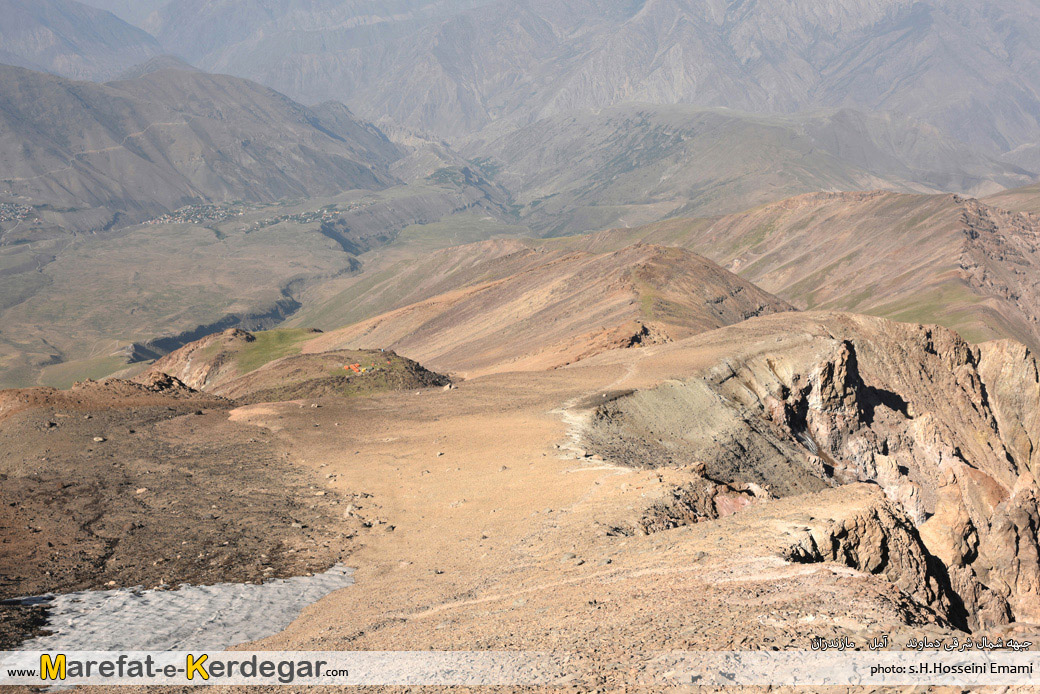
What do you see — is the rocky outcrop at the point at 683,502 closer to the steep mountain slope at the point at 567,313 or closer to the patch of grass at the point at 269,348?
the steep mountain slope at the point at 567,313

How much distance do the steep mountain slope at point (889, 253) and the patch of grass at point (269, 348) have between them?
3408 inches

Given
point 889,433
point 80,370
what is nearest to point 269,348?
point 889,433

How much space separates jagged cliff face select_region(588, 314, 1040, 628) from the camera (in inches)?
869

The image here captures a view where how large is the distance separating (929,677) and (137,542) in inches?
789

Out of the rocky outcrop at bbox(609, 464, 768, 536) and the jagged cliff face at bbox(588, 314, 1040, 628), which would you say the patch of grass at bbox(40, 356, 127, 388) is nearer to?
the jagged cliff face at bbox(588, 314, 1040, 628)

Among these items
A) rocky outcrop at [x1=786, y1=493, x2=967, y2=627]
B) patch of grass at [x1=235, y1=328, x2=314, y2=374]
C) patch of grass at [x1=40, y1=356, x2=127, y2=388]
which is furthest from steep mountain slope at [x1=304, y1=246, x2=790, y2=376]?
patch of grass at [x1=40, y1=356, x2=127, y2=388]

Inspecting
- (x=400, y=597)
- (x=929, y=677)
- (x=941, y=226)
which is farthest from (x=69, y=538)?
(x=941, y=226)

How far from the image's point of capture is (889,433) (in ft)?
137

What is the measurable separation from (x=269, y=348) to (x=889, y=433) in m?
67.2

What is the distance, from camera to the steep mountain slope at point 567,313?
64875 mm

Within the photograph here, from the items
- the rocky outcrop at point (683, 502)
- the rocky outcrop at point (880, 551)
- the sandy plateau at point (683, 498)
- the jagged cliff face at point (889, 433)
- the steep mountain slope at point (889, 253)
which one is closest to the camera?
the sandy plateau at point (683, 498)

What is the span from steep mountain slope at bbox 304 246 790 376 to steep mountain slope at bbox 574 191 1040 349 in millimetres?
37470

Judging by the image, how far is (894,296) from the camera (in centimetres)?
12494

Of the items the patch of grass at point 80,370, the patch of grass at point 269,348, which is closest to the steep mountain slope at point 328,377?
the patch of grass at point 269,348
